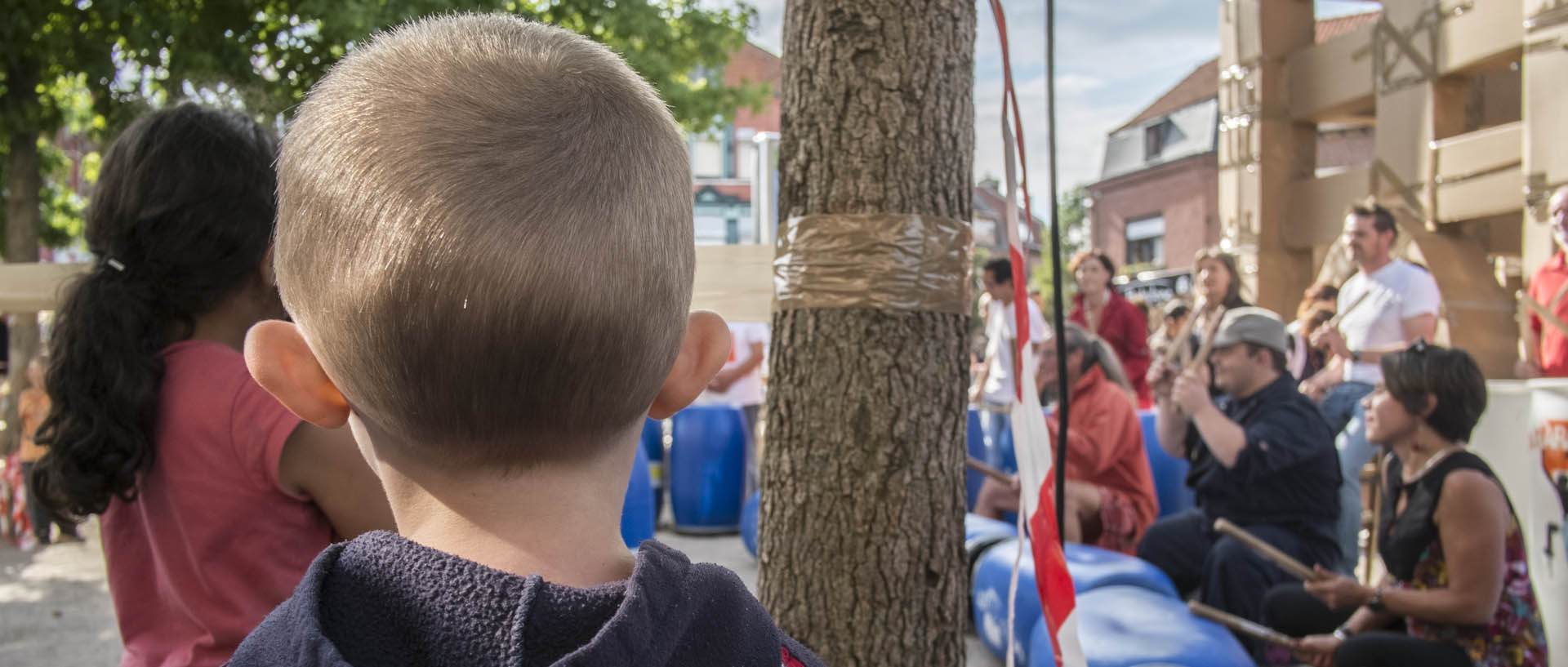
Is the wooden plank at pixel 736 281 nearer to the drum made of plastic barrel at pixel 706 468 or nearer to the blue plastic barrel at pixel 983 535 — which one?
the blue plastic barrel at pixel 983 535

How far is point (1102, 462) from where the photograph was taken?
5457 mm

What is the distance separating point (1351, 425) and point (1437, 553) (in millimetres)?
2480

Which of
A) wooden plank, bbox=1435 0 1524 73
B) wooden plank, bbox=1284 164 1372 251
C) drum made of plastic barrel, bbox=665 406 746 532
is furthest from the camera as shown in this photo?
wooden plank, bbox=1284 164 1372 251

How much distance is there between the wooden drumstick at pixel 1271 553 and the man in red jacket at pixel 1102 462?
112 centimetres

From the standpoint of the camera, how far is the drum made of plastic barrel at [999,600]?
13.7 feet

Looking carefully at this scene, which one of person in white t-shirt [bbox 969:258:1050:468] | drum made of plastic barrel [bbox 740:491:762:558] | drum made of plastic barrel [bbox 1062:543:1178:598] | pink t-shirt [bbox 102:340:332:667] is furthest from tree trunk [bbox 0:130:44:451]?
pink t-shirt [bbox 102:340:332:667]

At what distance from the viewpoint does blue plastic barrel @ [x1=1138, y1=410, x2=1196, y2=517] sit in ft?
20.2

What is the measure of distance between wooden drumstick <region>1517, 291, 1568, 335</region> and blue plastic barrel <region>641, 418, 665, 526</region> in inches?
196

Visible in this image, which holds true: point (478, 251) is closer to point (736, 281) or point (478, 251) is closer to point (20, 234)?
point (736, 281)

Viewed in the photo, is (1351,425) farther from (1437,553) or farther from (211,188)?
(211,188)

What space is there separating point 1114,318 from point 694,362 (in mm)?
7144

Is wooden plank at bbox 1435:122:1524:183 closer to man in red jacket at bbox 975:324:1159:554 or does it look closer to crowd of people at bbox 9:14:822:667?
man in red jacket at bbox 975:324:1159:554

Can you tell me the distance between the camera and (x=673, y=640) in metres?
0.77

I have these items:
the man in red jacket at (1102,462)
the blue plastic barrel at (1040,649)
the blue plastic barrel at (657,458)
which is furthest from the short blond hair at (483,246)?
the blue plastic barrel at (657,458)
